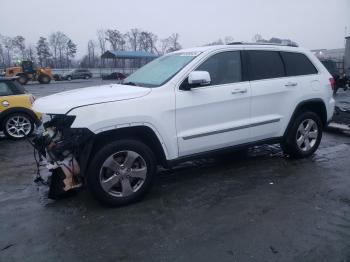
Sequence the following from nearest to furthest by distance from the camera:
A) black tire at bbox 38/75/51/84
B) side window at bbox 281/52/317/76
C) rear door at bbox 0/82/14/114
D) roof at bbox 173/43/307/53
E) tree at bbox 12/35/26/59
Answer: roof at bbox 173/43/307/53 → side window at bbox 281/52/317/76 → rear door at bbox 0/82/14/114 → black tire at bbox 38/75/51/84 → tree at bbox 12/35/26/59

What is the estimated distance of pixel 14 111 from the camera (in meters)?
7.98

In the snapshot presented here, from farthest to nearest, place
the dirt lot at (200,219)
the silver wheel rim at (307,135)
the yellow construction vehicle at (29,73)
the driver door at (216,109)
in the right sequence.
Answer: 1. the yellow construction vehicle at (29,73)
2. the silver wheel rim at (307,135)
3. the driver door at (216,109)
4. the dirt lot at (200,219)

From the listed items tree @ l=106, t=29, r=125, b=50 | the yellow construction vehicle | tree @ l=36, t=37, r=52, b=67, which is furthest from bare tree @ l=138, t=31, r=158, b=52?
the yellow construction vehicle

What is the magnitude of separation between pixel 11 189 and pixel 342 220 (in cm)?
428

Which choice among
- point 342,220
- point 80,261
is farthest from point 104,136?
point 342,220

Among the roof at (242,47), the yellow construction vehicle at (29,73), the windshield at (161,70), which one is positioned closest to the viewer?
the windshield at (161,70)

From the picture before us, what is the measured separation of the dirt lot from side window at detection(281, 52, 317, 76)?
149 cm

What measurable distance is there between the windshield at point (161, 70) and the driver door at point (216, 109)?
261 mm

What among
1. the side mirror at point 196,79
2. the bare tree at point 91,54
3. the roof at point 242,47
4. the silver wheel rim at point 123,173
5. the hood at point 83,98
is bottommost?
the silver wheel rim at point 123,173

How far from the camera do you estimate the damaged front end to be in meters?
3.79

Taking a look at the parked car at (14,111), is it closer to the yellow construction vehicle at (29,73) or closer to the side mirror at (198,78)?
the side mirror at (198,78)

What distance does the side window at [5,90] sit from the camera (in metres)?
7.98

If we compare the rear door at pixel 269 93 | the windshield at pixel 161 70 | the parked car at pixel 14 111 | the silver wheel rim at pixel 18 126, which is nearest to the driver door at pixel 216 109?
the rear door at pixel 269 93

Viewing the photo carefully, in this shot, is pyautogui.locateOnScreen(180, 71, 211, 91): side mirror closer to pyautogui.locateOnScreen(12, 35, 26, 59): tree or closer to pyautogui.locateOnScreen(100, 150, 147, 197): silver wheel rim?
pyautogui.locateOnScreen(100, 150, 147, 197): silver wheel rim
